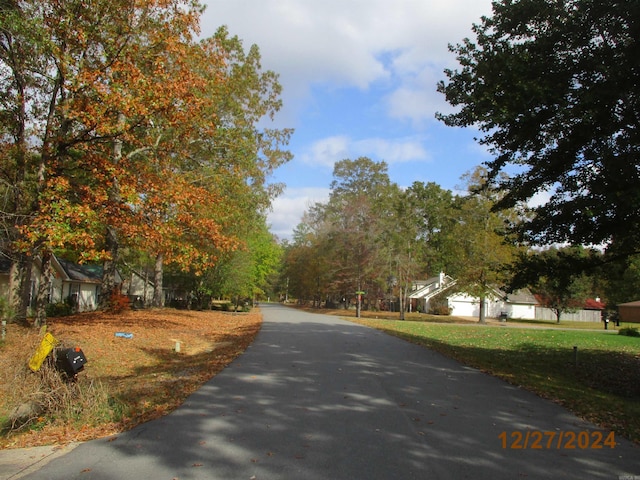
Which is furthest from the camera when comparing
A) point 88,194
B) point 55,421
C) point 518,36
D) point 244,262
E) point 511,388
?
point 244,262

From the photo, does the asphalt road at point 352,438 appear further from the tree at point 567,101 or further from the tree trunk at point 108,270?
the tree trunk at point 108,270

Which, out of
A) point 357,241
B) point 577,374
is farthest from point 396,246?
point 577,374

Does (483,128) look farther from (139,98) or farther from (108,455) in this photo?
(108,455)

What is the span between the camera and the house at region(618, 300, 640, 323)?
196 feet

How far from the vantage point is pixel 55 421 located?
6254 mm

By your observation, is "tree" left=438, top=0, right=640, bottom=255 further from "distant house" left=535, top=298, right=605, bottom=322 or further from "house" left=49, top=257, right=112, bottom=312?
"distant house" left=535, top=298, right=605, bottom=322

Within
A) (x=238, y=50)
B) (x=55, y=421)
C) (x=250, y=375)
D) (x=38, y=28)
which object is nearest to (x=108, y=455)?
(x=55, y=421)

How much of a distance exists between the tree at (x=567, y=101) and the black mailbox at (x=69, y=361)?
8566 millimetres

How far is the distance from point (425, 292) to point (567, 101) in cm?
5258

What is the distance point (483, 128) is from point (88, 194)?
11802mm

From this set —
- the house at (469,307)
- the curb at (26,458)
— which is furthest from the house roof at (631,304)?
the curb at (26,458)

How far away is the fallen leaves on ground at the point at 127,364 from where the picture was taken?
610cm

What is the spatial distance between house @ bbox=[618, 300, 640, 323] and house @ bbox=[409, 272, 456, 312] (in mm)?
24381
